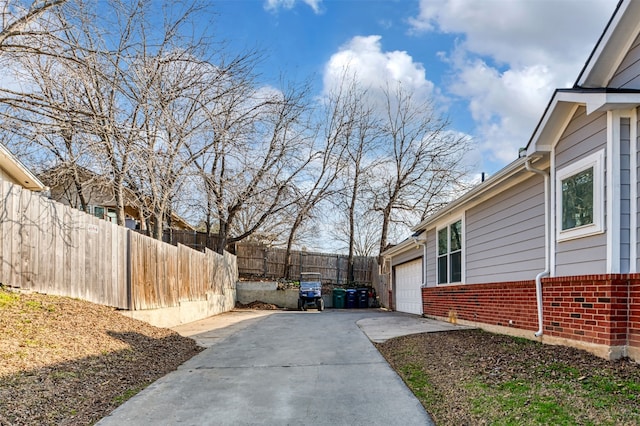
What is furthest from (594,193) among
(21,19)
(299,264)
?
(299,264)

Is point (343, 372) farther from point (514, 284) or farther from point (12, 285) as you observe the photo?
point (12, 285)

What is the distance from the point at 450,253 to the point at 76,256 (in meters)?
8.79

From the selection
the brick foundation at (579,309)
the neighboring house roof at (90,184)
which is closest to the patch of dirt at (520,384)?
the brick foundation at (579,309)

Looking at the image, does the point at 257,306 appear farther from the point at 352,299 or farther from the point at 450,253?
the point at 450,253

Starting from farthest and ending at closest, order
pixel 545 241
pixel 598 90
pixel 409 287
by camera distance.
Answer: pixel 409 287 < pixel 545 241 < pixel 598 90

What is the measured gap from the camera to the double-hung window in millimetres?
11336

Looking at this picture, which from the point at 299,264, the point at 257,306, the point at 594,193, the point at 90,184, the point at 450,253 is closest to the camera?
the point at 594,193

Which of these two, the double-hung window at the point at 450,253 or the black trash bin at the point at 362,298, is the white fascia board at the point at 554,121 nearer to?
the double-hung window at the point at 450,253

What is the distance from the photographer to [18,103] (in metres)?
7.02

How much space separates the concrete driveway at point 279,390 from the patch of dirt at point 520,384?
0.33m

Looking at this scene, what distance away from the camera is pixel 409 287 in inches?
669

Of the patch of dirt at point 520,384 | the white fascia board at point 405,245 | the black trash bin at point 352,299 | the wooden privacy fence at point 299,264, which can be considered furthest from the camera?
the wooden privacy fence at point 299,264

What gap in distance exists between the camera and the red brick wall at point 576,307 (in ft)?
16.8

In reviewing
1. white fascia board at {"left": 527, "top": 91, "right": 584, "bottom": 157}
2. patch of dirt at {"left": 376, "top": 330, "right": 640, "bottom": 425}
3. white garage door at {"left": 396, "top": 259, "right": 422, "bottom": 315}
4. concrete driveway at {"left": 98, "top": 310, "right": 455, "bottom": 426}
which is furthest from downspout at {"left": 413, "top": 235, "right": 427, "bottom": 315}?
white fascia board at {"left": 527, "top": 91, "right": 584, "bottom": 157}
